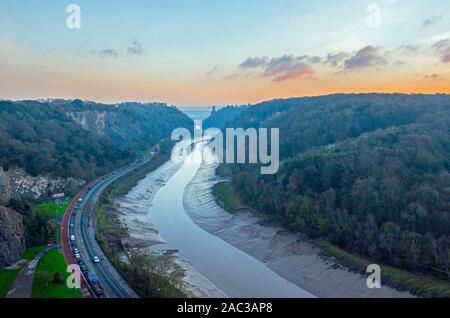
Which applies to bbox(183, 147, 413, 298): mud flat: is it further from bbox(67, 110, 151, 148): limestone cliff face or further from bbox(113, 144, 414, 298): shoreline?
bbox(67, 110, 151, 148): limestone cliff face

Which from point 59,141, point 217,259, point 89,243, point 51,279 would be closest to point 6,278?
point 51,279

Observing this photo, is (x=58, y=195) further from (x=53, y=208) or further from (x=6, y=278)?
(x=6, y=278)

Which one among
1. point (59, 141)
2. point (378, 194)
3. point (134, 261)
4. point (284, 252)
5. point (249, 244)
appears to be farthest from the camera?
point (59, 141)

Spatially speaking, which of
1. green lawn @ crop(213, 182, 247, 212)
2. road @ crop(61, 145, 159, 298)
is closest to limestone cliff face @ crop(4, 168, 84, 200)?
road @ crop(61, 145, 159, 298)

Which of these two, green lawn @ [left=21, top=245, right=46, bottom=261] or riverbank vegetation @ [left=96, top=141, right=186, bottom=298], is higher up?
green lawn @ [left=21, top=245, right=46, bottom=261]

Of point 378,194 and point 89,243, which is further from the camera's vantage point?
point 378,194

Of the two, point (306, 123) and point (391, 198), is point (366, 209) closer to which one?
point (391, 198)
